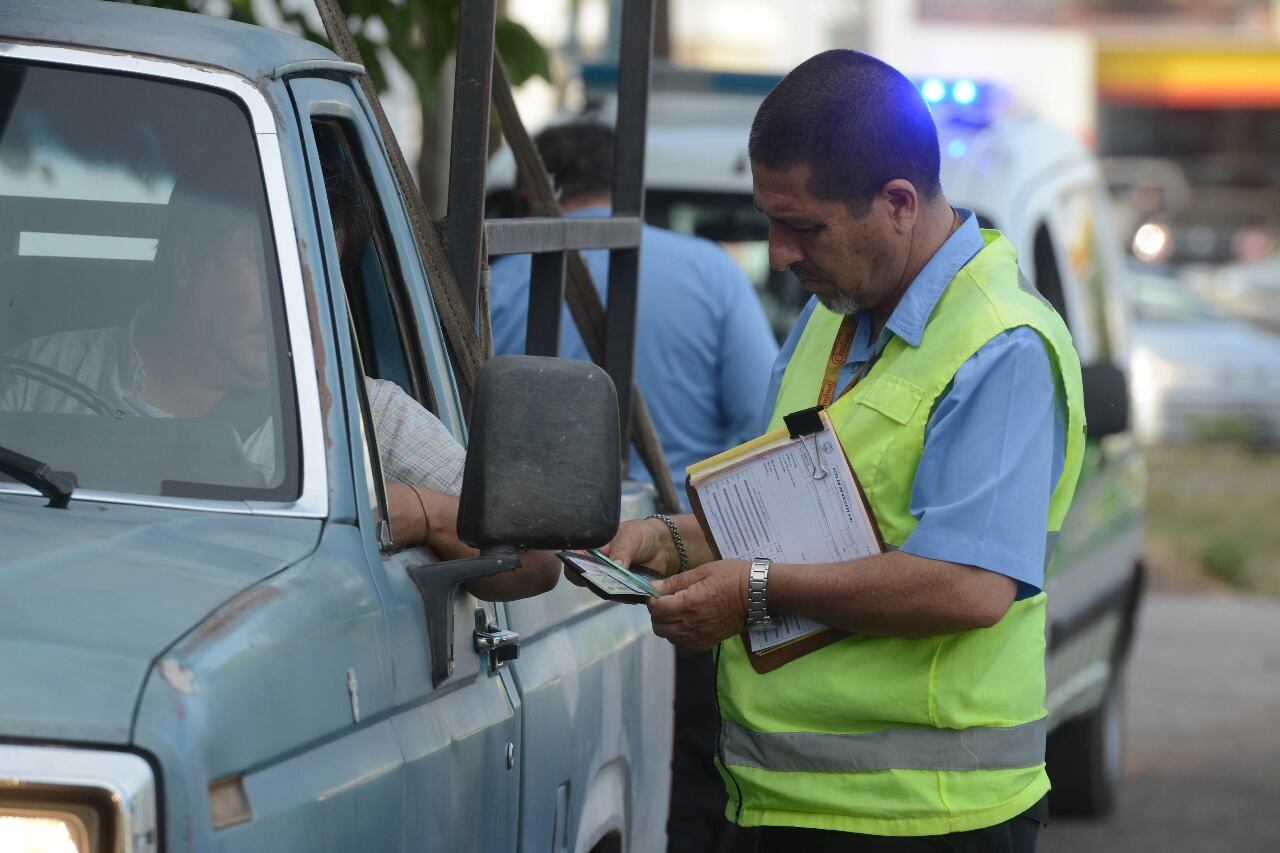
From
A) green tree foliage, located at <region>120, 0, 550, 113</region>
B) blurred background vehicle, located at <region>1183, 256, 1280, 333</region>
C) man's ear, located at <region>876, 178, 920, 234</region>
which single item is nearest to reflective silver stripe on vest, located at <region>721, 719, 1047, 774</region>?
man's ear, located at <region>876, 178, 920, 234</region>

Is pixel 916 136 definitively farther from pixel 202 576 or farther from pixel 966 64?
pixel 966 64

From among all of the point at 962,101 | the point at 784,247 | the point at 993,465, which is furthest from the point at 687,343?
the point at 993,465

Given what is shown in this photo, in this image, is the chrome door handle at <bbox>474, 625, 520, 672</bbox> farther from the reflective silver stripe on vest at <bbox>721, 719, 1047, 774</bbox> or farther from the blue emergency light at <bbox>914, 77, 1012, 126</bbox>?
the blue emergency light at <bbox>914, 77, 1012, 126</bbox>

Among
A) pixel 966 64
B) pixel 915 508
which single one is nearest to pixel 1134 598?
pixel 915 508

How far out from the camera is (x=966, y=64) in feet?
120

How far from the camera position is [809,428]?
2.97 meters

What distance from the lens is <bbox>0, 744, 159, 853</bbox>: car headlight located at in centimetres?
192

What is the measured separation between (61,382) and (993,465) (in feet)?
4.05

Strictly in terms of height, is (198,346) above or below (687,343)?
above

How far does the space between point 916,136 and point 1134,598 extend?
5.33m

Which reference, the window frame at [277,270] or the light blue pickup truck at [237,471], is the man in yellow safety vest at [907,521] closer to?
the light blue pickup truck at [237,471]

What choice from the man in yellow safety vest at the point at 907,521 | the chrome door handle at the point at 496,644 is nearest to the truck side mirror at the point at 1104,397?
the man in yellow safety vest at the point at 907,521

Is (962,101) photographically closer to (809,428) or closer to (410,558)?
(809,428)

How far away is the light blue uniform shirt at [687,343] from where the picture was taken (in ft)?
17.0
